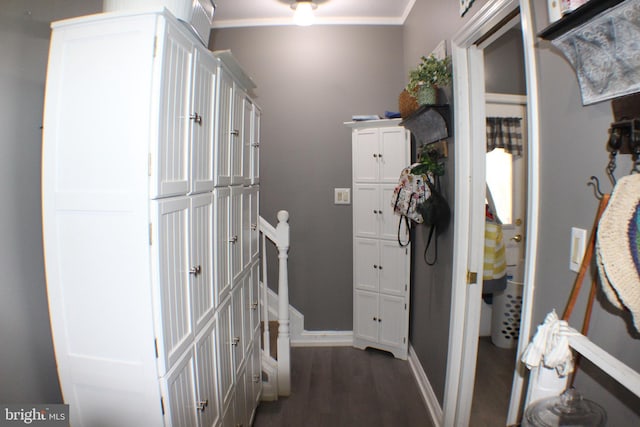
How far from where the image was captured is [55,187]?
971mm

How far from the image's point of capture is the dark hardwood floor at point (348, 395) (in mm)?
2080

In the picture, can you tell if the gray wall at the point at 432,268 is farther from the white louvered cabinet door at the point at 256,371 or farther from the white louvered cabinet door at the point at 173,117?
the white louvered cabinet door at the point at 173,117

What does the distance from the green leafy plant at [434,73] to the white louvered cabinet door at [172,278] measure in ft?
4.80

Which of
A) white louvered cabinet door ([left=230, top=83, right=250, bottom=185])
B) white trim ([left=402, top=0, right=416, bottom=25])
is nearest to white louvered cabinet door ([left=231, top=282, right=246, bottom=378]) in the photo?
white louvered cabinet door ([left=230, top=83, right=250, bottom=185])

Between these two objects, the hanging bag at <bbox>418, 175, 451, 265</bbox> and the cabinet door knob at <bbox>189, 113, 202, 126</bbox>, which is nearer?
the cabinet door knob at <bbox>189, 113, 202, 126</bbox>

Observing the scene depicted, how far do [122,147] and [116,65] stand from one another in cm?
24

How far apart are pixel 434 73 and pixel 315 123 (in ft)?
4.36

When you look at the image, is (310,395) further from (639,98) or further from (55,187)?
(639,98)

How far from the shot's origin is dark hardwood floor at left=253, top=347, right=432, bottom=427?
6.82 feet

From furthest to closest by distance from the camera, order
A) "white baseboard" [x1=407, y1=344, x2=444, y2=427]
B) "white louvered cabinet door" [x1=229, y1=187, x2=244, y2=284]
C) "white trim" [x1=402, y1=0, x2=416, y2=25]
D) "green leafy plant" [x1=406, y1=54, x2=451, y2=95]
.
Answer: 1. "white trim" [x1=402, y1=0, x2=416, y2=25]
2. "white baseboard" [x1=407, y1=344, x2=444, y2=427]
3. "green leafy plant" [x1=406, y1=54, x2=451, y2=95]
4. "white louvered cabinet door" [x1=229, y1=187, x2=244, y2=284]

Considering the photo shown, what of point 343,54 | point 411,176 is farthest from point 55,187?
point 343,54

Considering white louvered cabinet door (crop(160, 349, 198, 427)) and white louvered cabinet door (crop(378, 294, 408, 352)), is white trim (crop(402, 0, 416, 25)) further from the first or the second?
white louvered cabinet door (crop(160, 349, 198, 427))

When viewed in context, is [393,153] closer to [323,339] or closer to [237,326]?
[237,326]

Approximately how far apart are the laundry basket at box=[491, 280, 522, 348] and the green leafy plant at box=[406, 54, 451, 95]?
1.86 meters
